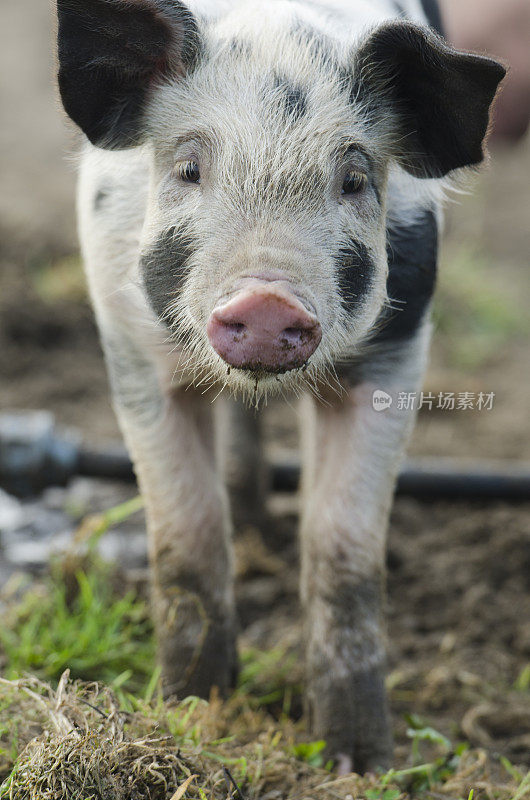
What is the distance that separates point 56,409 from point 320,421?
2.47 m

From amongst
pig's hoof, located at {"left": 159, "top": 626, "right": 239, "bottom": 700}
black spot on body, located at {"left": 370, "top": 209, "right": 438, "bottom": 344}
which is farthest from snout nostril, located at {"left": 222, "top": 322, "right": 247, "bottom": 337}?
pig's hoof, located at {"left": 159, "top": 626, "right": 239, "bottom": 700}

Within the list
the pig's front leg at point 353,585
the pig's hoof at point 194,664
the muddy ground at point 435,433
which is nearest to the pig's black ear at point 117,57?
the muddy ground at point 435,433

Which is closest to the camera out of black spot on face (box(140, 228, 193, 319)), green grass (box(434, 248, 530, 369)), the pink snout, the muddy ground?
the pink snout

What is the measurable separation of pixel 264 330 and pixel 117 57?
0.98 m

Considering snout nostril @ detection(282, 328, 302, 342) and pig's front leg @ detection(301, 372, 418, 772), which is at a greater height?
snout nostril @ detection(282, 328, 302, 342)

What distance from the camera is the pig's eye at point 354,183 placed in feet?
8.35

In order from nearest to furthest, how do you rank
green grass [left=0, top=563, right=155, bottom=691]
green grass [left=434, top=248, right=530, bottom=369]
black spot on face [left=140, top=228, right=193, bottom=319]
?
black spot on face [left=140, top=228, right=193, bottom=319], green grass [left=0, top=563, right=155, bottom=691], green grass [left=434, top=248, right=530, bottom=369]

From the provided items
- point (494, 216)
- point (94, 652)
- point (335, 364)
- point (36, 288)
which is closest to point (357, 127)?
point (335, 364)

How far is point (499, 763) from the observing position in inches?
122

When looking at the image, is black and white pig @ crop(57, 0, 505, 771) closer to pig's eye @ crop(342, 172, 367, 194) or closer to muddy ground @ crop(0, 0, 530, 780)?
pig's eye @ crop(342, 172, 367, 194)

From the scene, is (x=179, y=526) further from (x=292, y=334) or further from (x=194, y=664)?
(x=292, y=334)

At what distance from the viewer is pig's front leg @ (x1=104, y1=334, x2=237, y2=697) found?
10.1 feet

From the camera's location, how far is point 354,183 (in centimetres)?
255

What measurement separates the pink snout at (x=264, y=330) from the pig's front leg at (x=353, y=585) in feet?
2.41
